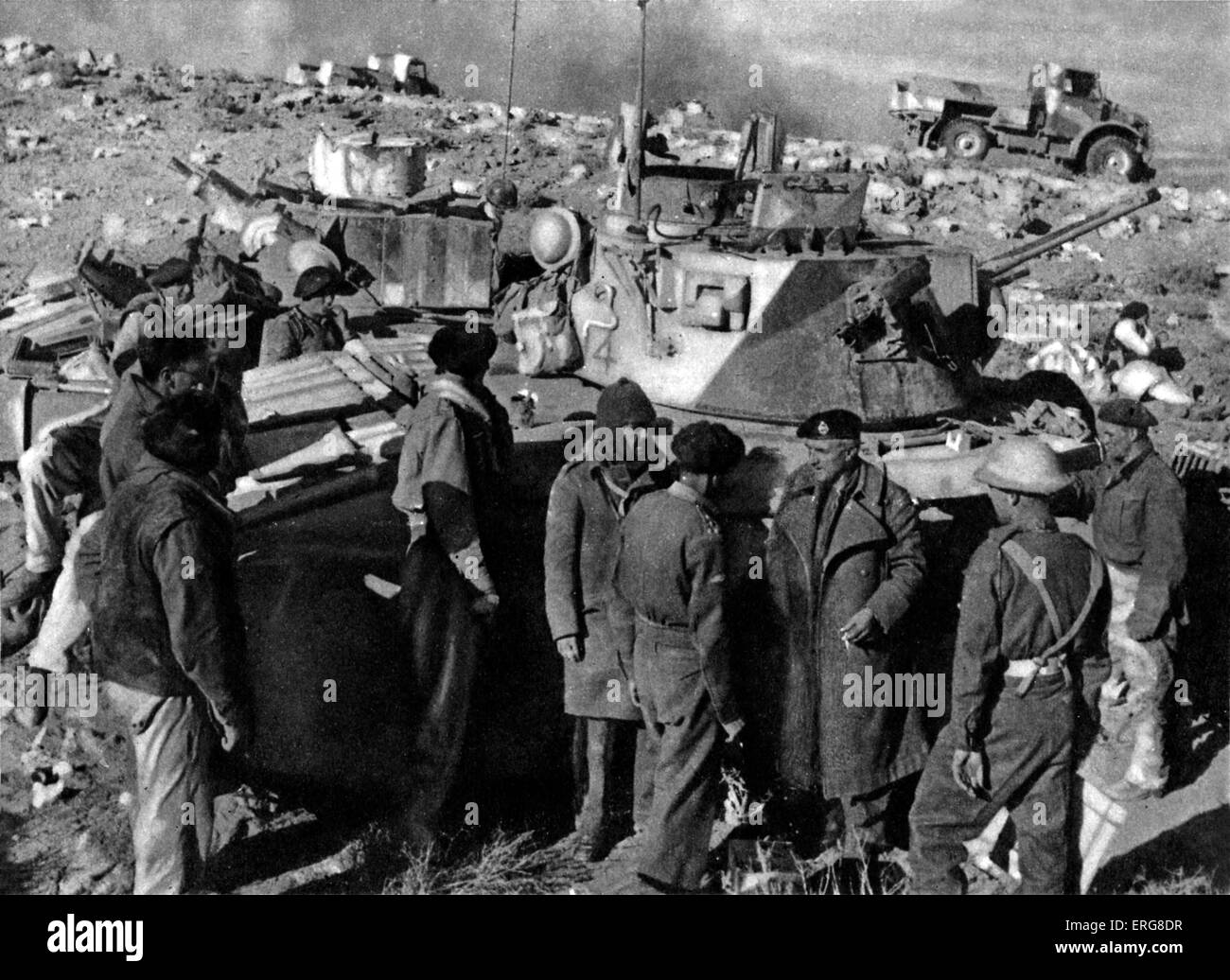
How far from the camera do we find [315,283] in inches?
418

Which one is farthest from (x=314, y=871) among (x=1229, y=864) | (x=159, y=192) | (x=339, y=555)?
(x=159, y=192)

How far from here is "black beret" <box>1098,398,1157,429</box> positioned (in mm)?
7600

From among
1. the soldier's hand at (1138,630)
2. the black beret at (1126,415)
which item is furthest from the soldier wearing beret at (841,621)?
the black beret at (1126,415)

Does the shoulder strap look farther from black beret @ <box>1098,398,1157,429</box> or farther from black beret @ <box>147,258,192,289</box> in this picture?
black beret @ <box>147,258,192,289</box>

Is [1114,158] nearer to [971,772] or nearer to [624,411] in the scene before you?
[624,411]

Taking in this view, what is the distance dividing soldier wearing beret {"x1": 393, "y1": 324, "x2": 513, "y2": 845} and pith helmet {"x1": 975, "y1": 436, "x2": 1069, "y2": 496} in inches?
99.7

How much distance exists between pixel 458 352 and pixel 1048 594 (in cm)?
316

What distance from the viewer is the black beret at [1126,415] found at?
760 centimetres

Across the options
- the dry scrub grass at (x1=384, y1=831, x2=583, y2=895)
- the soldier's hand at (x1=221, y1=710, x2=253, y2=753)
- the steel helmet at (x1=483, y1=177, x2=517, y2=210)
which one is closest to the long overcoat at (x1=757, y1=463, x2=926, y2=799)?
the dry scrub grass at (x1=384, y1=831, x2=583, y2=895)

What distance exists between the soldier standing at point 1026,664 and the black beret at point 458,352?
104 inches

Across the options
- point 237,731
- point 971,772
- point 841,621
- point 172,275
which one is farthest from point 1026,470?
point 172,275

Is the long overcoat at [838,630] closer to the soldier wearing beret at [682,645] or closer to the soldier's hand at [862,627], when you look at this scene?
the soldier's hand at [862,627]

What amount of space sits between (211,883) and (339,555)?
68.6 inches
